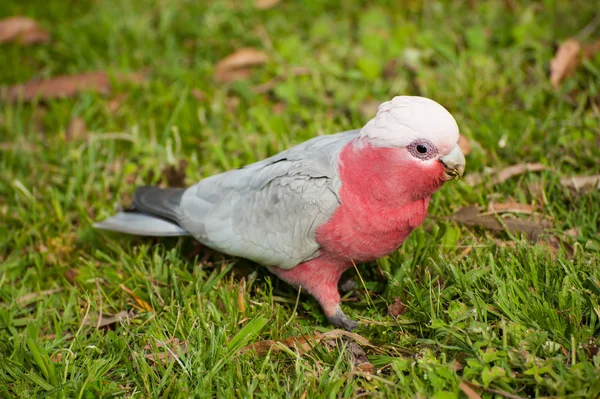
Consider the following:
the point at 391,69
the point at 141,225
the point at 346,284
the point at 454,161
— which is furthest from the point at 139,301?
the point at 391,69

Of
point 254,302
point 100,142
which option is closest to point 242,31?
point 100,142

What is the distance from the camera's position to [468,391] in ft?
7.46

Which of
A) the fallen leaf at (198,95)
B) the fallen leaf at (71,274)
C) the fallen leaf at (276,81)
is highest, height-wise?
the fallen leaf at (276,81)

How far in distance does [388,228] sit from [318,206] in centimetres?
34

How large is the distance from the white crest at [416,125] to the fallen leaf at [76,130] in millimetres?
2554

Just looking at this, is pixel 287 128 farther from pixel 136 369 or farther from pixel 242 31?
pixel 136 369

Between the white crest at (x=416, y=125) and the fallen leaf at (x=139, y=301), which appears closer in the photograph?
the white crest at (x=416, y=125)

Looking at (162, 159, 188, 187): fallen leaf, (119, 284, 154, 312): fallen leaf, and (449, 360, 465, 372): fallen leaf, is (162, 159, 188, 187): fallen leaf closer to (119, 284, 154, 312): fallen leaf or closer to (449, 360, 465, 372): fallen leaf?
(119, 284, 154, 312): fallen leaf

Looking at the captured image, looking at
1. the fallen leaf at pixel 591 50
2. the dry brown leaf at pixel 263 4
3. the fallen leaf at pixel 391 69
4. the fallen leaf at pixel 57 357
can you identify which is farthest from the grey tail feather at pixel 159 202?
the fallen leaf at pixel 591 50

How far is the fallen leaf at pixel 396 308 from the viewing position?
2.86m

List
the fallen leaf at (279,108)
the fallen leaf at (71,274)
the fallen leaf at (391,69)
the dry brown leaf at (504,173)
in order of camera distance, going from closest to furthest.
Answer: the fallen leaf at (71,274) < the dry brown leaf at (504,173) < the fallen leaf at (279,108) < the fallen leaf at (391,69)

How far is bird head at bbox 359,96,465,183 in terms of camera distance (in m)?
2.52

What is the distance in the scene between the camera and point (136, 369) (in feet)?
8.93

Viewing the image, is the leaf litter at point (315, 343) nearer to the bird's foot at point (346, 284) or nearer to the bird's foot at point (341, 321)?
the bird's foot at point (341, 321)
